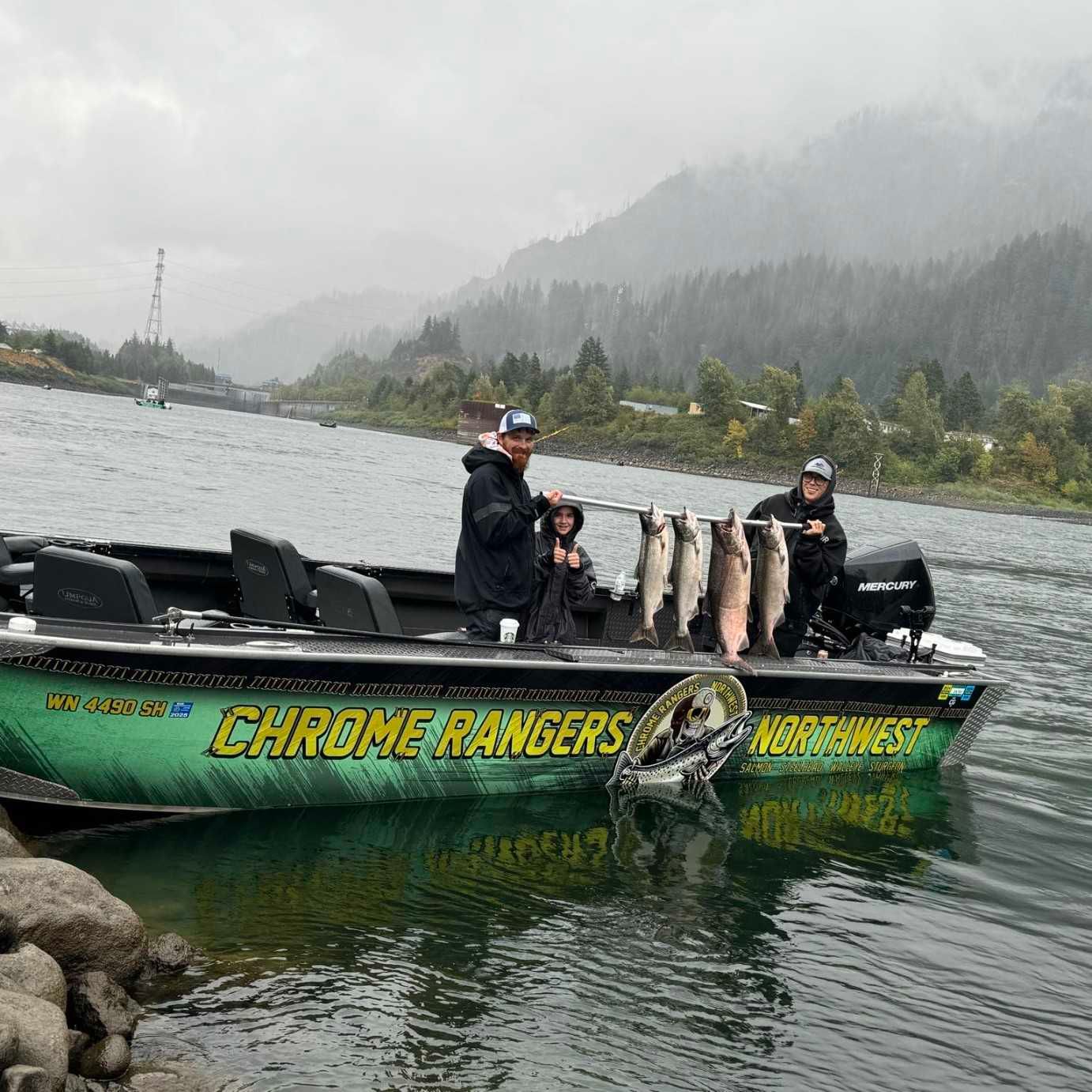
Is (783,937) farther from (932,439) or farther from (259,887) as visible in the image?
(932,439)

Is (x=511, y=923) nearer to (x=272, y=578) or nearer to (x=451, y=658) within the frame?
(x=451, y=658)

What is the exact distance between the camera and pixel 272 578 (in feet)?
24.6

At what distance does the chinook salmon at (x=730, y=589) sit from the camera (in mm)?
7496

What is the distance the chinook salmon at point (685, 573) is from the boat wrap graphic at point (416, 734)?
0.40 meters

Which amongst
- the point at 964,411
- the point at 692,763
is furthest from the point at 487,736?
the point at 964,411

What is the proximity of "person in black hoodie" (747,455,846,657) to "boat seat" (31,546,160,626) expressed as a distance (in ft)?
13.3

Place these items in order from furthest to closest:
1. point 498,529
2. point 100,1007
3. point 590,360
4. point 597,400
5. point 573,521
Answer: point 590,360
point 597,400
point 573,521
point 498,529
point 100,1007

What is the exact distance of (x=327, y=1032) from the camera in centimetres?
466

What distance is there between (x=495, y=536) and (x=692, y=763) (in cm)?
222

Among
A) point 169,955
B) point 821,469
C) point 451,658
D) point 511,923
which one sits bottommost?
point 511,923

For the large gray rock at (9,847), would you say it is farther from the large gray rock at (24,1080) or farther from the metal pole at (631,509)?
the metal pole at (631,509)

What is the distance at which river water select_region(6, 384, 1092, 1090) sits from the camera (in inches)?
187

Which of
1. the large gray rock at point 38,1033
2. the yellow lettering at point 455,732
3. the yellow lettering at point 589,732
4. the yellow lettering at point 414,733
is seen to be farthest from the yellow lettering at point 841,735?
the large gray rock at point 38,1033

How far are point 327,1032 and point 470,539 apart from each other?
3.23 metres
